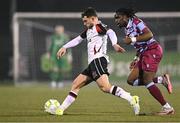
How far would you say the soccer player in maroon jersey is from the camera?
12344 millimetres

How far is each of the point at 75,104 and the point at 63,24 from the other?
11011 millimetres

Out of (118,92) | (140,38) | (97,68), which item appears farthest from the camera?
(97,68)

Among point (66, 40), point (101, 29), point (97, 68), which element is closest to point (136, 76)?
point (97, 68)

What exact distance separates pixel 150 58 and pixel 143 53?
0.17 meters

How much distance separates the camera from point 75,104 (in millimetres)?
15242

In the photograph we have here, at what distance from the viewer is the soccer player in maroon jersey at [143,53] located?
12.3m

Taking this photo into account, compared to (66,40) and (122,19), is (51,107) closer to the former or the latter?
(122,19)

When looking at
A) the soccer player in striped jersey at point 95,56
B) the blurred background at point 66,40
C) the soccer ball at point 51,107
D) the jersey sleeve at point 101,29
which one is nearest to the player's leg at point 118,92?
the soccer player in striped jersey at point 95,56

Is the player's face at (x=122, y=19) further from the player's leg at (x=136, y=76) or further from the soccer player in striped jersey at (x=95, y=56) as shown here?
the player's leg at (x=136, y=76)

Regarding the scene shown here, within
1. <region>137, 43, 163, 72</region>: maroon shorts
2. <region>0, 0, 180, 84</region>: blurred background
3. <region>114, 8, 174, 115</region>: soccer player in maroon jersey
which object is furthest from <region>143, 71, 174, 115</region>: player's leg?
<region>0, 0, 180, 84</region>: blurred background

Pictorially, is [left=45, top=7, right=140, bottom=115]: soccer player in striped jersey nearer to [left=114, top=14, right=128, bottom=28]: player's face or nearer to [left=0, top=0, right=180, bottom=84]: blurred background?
[left=114, top=14, right=128, bottom=28]: player's face

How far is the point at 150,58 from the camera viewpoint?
493 inches

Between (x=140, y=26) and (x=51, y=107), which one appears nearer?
(x=140, y=26)

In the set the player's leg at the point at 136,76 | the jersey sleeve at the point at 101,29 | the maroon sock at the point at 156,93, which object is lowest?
the maroon sock at the point at 156,93
